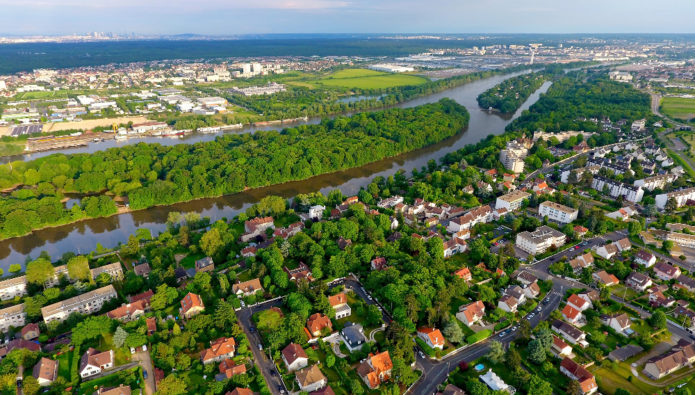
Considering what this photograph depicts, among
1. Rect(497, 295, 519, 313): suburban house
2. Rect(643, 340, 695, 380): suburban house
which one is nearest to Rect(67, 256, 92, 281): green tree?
Rect(497, 295, 519, 313): suburban house

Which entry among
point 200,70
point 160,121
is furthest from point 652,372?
point 200,70

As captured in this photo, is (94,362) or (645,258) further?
(645,258)

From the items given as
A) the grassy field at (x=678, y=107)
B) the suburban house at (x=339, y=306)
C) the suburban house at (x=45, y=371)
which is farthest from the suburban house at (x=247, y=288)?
the grassy field at (x=678, y=107)

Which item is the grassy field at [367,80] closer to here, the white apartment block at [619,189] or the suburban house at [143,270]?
the white apartment block at [619,189]

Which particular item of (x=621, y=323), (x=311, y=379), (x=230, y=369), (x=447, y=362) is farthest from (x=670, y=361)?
(x=230, y=369)

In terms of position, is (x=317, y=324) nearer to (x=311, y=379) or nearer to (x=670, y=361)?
(x=311, y=379)

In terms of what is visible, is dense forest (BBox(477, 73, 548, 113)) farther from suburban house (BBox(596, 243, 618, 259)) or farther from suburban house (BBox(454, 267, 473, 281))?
suburban house (BBox(454, 267, 473, 281))

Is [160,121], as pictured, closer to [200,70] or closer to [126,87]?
[126,87]
